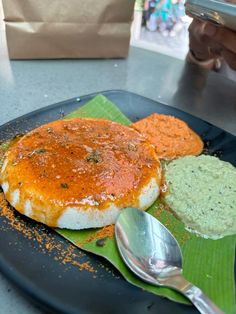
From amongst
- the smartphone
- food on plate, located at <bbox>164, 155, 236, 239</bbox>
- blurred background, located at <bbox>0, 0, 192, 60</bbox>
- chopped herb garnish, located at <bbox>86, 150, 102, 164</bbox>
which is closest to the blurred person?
the smartphone

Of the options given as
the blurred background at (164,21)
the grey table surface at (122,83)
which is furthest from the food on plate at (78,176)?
the blurred background at (164,21)

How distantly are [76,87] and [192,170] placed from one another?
640mm

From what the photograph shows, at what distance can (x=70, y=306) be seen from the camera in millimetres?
556

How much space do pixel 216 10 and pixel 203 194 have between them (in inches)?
17.1

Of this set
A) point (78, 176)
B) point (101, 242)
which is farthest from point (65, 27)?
point (101, 242)

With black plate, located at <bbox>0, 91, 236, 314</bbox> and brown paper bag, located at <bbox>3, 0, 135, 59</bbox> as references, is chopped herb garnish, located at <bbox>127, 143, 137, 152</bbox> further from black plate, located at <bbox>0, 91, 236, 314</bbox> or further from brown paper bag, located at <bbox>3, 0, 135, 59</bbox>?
brown paper bag, located at <bbox>3, 0, 135, 59</bbox>

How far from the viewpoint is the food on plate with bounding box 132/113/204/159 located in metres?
0.94

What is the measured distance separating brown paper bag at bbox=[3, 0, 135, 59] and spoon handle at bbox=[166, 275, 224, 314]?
1021mm

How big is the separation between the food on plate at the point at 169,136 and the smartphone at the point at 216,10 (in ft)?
0.91

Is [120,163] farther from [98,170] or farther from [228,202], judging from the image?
[228,202]

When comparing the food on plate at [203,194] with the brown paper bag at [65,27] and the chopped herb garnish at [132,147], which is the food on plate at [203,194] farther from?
the brown paper bag at [65,27]

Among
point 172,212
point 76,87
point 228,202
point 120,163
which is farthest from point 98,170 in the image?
point 76,87

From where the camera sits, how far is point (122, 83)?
4.56 ft

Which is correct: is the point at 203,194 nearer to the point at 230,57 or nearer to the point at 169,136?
the point at 169,136
